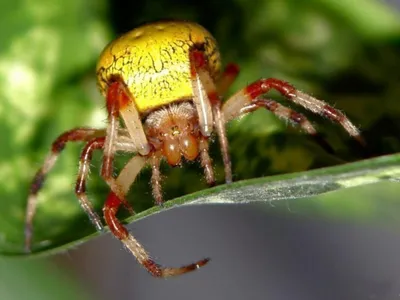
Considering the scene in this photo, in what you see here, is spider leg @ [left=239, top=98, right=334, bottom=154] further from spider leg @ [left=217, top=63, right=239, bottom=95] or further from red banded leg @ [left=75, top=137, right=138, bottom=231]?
red banded leg @ [left=75, top=137, right=138, bottom=231]

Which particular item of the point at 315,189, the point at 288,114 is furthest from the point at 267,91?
the point at 315,189

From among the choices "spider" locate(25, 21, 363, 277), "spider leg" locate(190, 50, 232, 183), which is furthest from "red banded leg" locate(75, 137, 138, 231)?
"spider leg" locate(190, 50, 232, 183)

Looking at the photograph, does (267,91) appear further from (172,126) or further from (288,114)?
(172,126)

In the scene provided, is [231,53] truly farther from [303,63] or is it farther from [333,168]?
[333,168]

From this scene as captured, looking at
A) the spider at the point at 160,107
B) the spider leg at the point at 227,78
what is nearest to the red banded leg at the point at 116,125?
the spider at the point at 160,107

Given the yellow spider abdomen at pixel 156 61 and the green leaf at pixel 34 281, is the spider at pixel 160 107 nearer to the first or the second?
the yellow spider abdomen at pixel 156 61

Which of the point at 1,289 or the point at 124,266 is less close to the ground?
the point at 1,289

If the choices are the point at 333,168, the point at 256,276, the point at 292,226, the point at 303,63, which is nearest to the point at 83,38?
the point at 303,63
